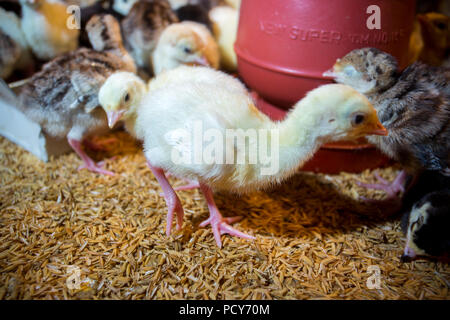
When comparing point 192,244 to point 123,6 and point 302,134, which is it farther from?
point 123,6

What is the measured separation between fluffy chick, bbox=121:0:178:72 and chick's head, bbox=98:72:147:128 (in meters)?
1.34

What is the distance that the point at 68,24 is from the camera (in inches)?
129

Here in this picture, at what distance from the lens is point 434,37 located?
3371 millimetres

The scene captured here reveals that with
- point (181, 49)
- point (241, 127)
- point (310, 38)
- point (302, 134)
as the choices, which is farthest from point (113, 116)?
point (310, 38)

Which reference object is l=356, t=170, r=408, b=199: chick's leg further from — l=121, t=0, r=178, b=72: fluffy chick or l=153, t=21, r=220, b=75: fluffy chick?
l=121, t=0, r=178, b=72: fluffy chick

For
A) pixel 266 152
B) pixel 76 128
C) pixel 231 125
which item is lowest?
pixel 76 128

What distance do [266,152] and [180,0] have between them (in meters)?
3.61

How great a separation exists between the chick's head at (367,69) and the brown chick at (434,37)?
173cm

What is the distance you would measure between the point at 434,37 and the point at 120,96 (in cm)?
329

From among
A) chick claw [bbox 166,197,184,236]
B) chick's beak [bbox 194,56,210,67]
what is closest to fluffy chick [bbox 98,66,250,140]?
chick claw [bbox 166,197,184,236]

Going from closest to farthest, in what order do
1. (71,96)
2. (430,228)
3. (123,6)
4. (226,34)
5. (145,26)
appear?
(430,228) < (71,96) < (145,26) < (226,34) < (123,6)

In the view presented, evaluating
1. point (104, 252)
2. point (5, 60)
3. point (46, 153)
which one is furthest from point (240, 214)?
point (5, 60)
